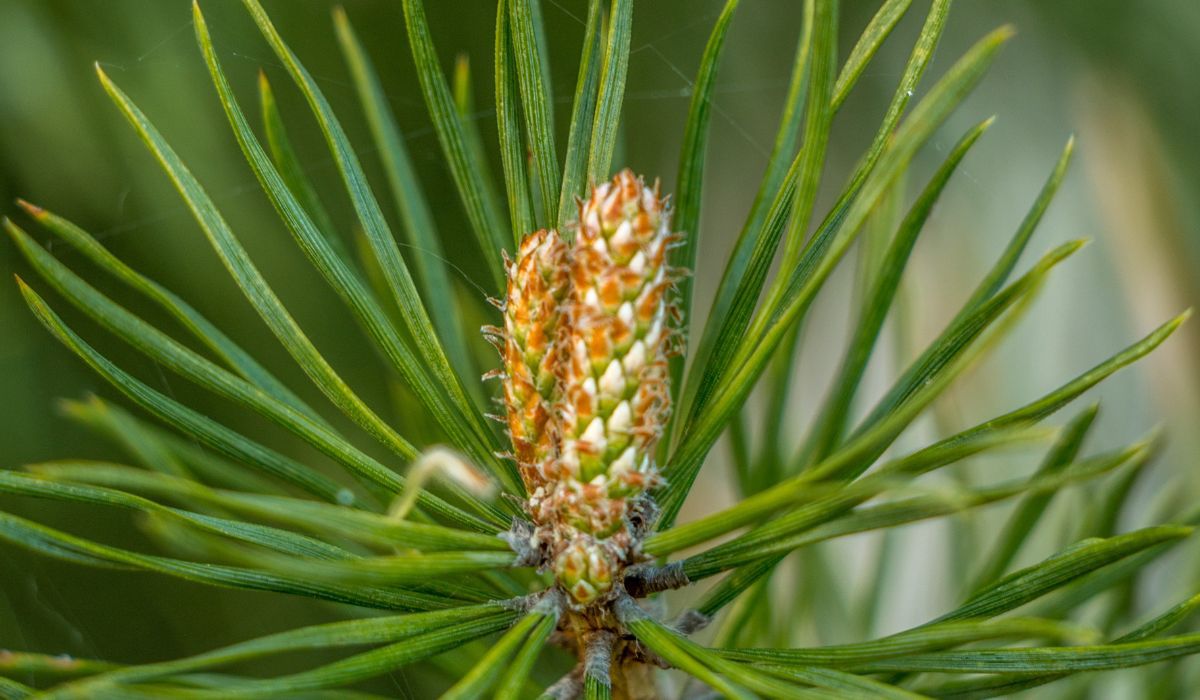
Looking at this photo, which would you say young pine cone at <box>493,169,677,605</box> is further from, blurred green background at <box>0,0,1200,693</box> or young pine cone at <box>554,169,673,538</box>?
blurred green background at <box>0,0,1200,693</box>

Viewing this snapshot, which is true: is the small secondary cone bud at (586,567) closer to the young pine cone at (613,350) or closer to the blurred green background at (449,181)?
the young pine cone at (613,350)

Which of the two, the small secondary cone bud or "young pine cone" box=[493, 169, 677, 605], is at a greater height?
"young pine cone" box=[493, 169, 677, 605]

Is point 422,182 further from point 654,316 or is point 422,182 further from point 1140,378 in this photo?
point 1140,378

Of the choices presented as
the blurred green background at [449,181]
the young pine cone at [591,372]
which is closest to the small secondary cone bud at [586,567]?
the young pine cone at [591,372]

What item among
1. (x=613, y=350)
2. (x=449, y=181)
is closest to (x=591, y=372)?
(x=613, y=350)

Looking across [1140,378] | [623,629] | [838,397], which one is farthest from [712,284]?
[623,629]

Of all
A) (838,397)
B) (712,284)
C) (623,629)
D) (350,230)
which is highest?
(712,284)

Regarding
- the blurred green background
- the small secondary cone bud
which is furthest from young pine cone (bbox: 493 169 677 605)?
the blurred green background

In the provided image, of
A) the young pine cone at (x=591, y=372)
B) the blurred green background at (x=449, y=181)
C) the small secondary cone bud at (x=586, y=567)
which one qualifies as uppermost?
the blurred green background at (x=449, y=181)

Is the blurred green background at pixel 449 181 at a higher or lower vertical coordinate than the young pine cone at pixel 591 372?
higher
